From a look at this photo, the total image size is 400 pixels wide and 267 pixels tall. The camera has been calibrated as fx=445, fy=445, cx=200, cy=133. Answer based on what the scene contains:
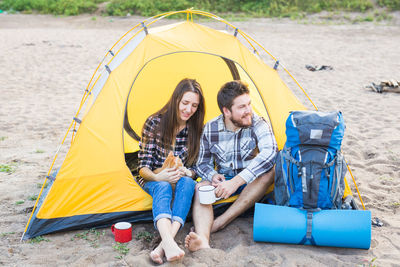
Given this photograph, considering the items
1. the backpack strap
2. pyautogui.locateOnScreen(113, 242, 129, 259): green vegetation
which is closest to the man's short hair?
the backpack strap

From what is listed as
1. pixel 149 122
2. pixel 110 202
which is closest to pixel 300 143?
pixel 149 122

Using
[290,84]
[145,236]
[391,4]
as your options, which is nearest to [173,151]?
[145,236]

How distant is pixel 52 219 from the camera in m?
3.28

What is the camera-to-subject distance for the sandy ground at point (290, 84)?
9.57 ft

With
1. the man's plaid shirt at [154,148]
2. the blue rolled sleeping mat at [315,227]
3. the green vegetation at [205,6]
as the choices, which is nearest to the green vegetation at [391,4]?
the green vegetation at [205,6]

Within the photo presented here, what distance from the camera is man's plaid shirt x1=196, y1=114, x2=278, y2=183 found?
342 cm

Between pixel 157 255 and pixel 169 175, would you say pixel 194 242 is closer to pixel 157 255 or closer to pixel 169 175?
pixel 157 255

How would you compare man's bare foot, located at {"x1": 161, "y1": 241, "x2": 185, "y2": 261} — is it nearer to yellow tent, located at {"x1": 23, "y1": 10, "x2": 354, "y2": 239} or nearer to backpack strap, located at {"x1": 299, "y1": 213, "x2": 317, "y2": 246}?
yellow tent, located at {"x1": 23, "y1": 10, "x2": 354, "y2": 239}

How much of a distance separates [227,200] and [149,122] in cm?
88

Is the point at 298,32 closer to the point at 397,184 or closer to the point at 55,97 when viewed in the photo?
the point at 55,97

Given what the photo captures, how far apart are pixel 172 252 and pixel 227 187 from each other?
68 centimetres

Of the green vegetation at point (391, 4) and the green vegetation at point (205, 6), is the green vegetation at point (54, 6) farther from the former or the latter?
the green vegetation at point (391, 4)

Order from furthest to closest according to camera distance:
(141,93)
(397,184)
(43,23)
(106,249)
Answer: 1. (43,23)
2. (141,93)
3. (397,184)
4. (106,249)

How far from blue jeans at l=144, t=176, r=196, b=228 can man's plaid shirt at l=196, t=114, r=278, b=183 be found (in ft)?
0.83
